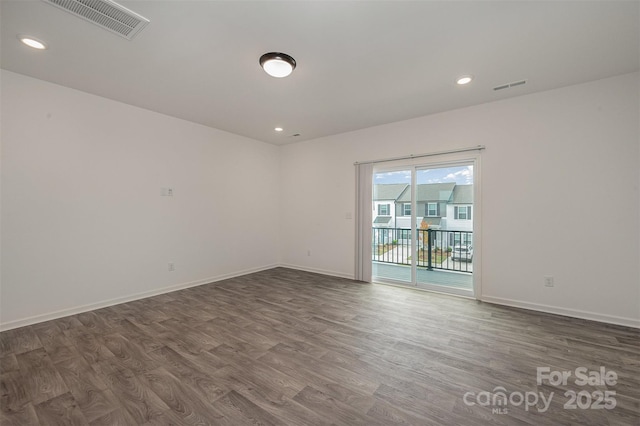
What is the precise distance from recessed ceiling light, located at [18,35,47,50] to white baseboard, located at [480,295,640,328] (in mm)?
5884

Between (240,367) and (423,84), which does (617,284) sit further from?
(240,367)

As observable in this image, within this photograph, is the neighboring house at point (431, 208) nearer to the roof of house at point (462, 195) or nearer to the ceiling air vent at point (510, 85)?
the roof of house at point (462, 195)

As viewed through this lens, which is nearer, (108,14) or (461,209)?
(108,14)

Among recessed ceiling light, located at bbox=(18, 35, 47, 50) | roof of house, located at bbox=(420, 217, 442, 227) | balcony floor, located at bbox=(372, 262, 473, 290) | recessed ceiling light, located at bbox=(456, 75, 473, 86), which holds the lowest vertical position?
balcony floor, located at bbox=(372, 262, 473, 290)

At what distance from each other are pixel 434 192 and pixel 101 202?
499cm

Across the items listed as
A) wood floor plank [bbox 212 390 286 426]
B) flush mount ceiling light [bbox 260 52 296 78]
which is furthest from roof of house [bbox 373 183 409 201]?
wood floor plank [bbox 212 390 286 426]

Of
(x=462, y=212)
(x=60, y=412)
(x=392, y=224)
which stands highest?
(x=462, y=212)

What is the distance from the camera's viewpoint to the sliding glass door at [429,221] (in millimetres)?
3996

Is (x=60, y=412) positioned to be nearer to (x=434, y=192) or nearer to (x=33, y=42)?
(x=33, y=42)

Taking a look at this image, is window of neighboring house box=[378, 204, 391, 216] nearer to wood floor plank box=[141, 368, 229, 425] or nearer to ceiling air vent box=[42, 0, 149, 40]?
wood floor plank box=[141, 368, 229, 425]

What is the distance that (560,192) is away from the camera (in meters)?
3.20

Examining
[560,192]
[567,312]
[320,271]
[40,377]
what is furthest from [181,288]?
[560,192]

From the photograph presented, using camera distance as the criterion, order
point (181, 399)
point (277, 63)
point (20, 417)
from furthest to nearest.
Result: point (277, 63) < point (181, 399) < point (20, 417)

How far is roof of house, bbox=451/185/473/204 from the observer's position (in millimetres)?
3902
